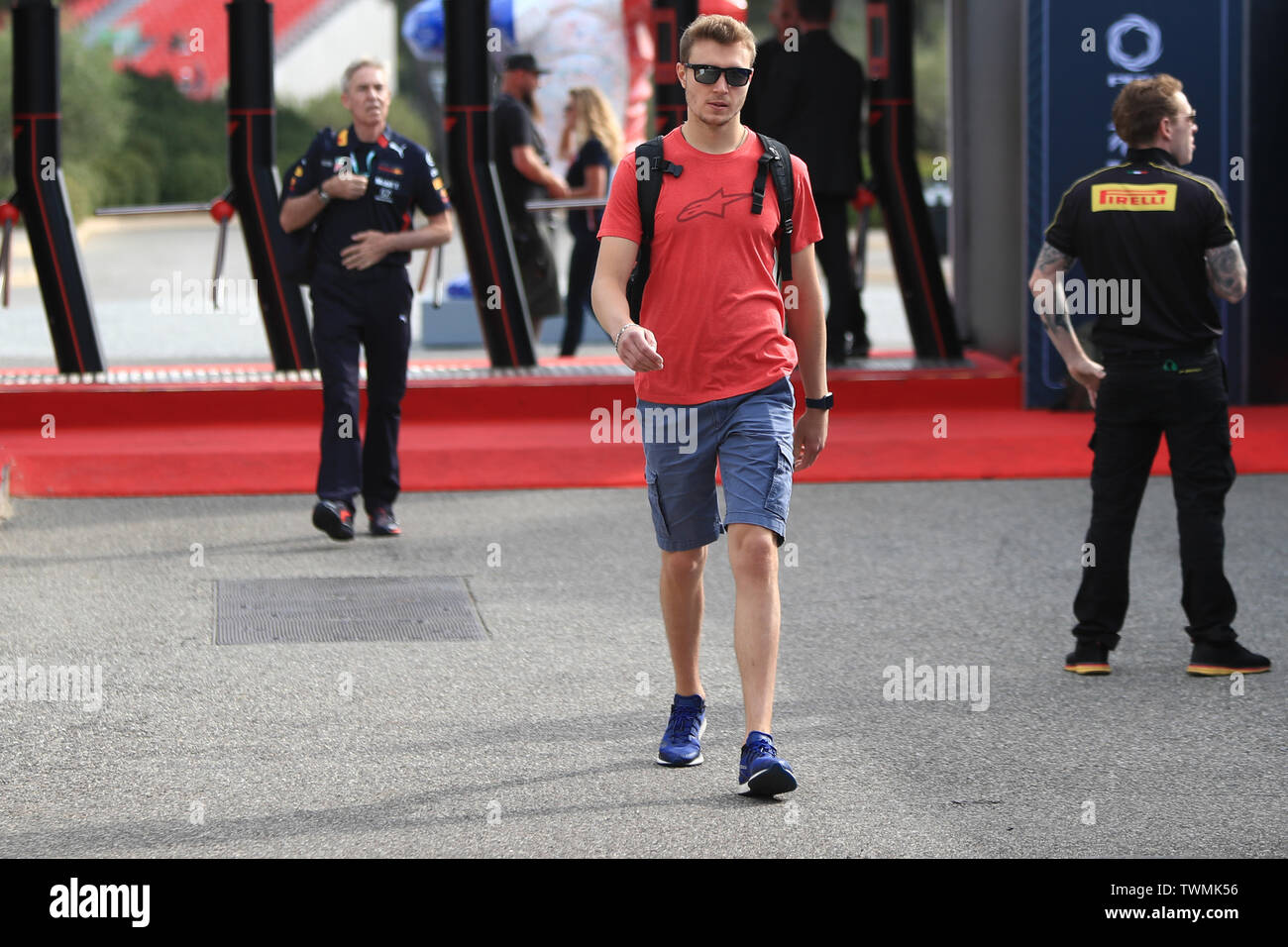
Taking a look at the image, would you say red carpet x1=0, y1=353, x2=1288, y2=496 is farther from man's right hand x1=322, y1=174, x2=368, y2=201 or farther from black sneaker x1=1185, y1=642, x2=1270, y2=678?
black sneaker x1=1185, y1=642, x2=1270, y2=678

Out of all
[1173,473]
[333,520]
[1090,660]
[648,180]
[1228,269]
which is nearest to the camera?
[648,180]

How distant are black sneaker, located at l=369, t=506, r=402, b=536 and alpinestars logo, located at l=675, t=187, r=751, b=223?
149 inches

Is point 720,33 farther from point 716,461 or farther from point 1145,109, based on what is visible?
point 1145,109

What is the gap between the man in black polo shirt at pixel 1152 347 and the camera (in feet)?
19.2

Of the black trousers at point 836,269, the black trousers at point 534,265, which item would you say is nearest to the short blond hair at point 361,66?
the black trousers at point 836,269

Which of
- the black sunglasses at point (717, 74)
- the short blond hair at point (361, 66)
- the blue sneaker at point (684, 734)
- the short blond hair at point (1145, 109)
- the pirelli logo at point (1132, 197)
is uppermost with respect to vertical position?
the short blond hair at point (361, 66)

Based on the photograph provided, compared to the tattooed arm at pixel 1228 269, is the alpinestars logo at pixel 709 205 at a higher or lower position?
higher

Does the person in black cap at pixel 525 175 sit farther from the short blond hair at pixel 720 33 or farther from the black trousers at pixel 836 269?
the short blond hair at pixel 720 33

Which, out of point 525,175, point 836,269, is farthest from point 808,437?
point 525,175

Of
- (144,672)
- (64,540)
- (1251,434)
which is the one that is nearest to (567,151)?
(1251,434)

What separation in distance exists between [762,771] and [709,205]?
138 centimetres

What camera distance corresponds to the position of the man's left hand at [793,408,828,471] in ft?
16.3

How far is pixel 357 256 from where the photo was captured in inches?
313

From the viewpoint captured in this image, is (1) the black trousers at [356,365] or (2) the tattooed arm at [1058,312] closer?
(2) the tattooed arm at [1058,312]
